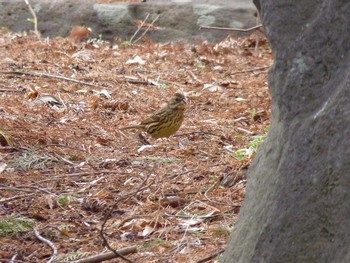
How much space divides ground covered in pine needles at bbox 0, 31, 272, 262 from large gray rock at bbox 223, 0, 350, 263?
118cm

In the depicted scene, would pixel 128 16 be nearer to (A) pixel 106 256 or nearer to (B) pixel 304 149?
(A) pixel 106 256

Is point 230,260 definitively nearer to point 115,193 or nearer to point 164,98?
point 115,193

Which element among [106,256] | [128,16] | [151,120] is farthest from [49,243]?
[128,16]

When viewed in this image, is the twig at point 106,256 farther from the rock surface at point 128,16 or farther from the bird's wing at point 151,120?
the rock surface at point 128,16

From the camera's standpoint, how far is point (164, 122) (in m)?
7.01

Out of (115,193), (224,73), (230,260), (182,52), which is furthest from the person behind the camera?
(182,52)

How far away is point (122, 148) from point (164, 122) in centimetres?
49

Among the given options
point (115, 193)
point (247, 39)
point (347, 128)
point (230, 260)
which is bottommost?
point (247, 39)

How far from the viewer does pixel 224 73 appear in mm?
9930

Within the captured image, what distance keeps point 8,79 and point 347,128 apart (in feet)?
21.7

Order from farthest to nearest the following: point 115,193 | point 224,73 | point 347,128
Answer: point 224,73
point 115,193
point 347,128

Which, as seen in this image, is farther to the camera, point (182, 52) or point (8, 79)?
point (182, 52)

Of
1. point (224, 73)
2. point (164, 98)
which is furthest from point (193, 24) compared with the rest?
point (164, 98)

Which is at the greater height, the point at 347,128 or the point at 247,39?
the point at 347,128
